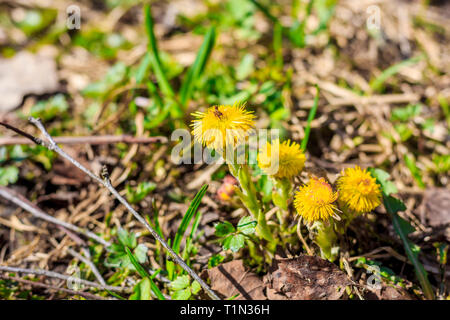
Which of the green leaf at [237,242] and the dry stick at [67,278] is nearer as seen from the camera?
the green leaf at [237,242]

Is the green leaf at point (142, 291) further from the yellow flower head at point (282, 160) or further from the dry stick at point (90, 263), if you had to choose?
the yellow flower head at point (282, 160)

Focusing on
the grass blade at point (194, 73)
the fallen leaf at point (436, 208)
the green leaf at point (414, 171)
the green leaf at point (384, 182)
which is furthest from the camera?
the grass blade at point (194, 73)

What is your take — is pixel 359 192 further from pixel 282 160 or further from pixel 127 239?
pixel 127 239

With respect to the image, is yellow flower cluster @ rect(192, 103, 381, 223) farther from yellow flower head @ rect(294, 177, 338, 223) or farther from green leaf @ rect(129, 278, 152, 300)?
green leaf @ rect(129, 278, 152, 300)

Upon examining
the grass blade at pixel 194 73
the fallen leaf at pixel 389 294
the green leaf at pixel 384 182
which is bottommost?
the fallen leaf at pixel 389 294

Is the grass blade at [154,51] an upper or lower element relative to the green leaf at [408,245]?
upper

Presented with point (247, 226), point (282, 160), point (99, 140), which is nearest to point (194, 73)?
point (99, 140)

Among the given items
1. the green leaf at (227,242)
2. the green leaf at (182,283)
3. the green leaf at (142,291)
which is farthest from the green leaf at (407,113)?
the green leaf at (142,291)
